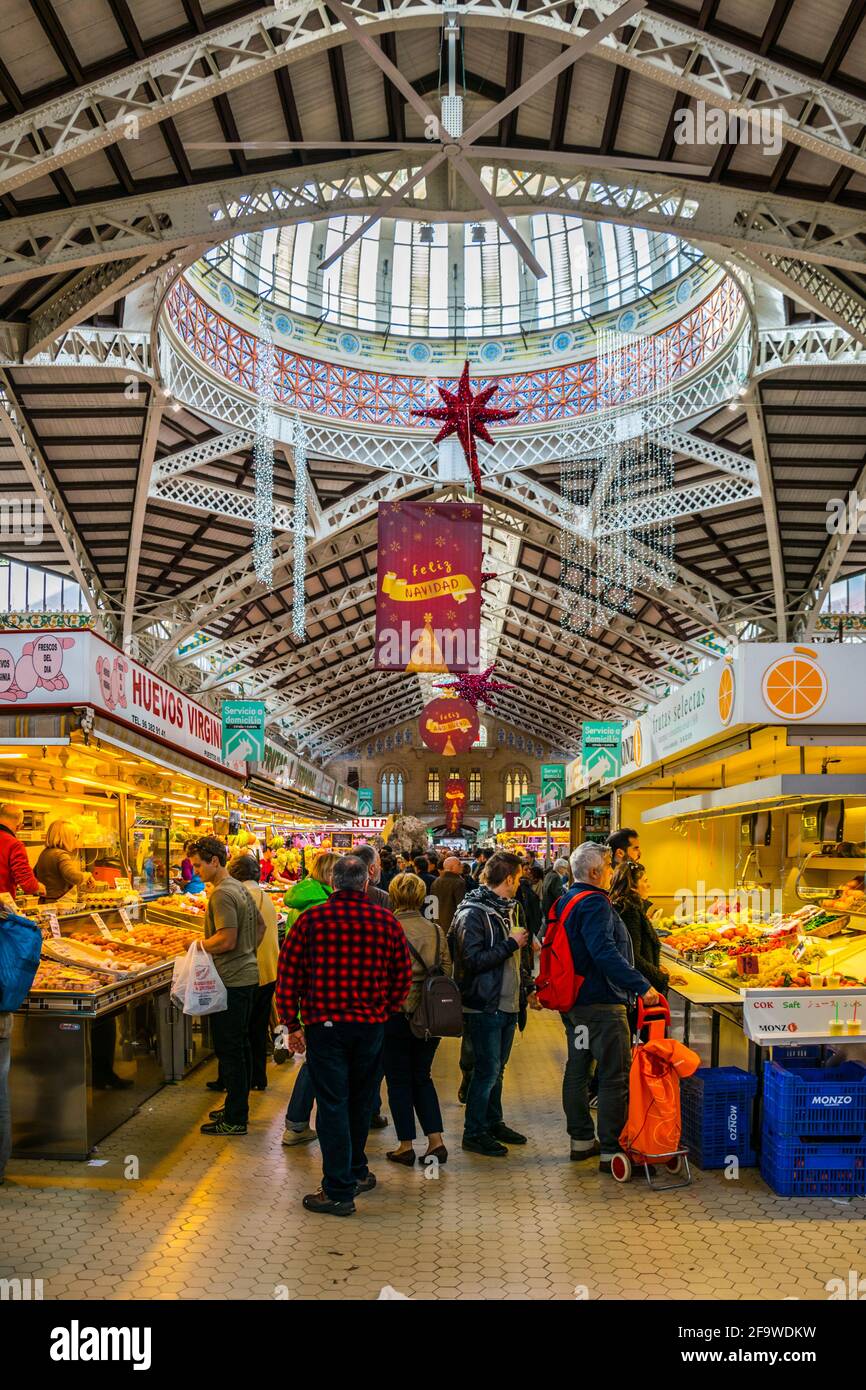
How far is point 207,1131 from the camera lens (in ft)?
19.9

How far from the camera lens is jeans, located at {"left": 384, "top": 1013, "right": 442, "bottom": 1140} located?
18.1 ft

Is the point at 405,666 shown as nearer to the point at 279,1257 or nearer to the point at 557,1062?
the point at 557,1062

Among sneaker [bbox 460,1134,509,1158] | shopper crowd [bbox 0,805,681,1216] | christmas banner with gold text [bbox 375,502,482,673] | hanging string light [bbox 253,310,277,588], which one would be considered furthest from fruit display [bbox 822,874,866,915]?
hanging string light [bbox 253,310,277,588]

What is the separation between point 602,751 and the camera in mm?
16141

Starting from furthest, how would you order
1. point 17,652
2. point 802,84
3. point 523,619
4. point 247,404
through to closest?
point 523,619 → point 247,404 → point 802,84 → point 17,652

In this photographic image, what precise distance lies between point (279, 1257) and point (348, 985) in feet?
3.38

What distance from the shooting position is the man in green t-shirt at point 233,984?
19.6 feet

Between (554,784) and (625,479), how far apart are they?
38.7 ft

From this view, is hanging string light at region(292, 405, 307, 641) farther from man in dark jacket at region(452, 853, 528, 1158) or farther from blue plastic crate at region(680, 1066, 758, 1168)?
blue plastic crate at region(680, 1066, 758, 1168)

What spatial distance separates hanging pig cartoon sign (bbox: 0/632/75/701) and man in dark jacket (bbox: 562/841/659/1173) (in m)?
2.82

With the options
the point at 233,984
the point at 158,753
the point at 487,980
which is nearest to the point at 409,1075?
the point at 487,980

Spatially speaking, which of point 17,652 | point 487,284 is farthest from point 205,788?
point 487,284

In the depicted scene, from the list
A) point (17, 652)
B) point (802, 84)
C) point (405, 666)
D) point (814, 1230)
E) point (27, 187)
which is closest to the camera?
point (814, 1230)

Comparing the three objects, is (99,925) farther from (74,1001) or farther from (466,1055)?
(466,1055)
